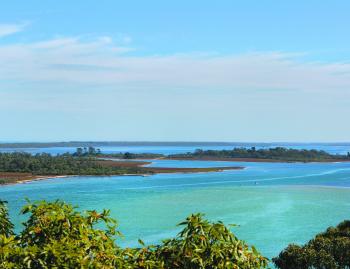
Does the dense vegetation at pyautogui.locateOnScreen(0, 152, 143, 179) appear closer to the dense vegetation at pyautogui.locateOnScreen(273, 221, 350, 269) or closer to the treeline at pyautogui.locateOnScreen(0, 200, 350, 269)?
the dense vegetation at pyautogui.locateOnScreen(273, 221, 350, 269)

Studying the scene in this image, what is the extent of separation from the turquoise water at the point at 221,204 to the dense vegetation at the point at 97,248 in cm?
1383

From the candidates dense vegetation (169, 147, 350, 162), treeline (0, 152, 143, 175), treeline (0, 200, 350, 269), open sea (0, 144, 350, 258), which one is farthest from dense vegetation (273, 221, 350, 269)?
dense vegetation (169, 147, 350, 162)

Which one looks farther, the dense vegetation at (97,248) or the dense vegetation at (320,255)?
the dense vegetation at (320,255)

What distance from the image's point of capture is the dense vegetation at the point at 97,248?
3.82 meters

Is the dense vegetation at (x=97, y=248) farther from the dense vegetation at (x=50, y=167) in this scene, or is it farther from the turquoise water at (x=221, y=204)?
the dense vegetation at (x=50, y=167)

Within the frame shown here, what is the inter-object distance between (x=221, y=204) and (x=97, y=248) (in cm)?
3485

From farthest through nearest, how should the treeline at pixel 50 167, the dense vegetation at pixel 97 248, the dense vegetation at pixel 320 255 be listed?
the treeline at pixel 50 167 < the dense vegetation at pixel 320 255 < the dense vegetation at pixel 97 248

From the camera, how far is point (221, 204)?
3847cm

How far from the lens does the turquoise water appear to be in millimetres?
26297

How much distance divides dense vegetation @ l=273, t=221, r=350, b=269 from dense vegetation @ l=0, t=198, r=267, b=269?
9.23 meters

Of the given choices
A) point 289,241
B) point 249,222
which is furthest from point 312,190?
point 289,241

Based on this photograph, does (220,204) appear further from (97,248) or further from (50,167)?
(50,167)

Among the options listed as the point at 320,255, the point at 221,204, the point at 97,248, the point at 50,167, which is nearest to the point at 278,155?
the point at 50,167

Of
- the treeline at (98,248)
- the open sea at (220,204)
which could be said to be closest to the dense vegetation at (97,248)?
the treeline at (98,248)
